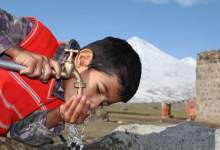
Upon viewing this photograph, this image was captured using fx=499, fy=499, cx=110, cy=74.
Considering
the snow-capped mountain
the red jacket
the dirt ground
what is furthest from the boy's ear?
the snow-capped mountain

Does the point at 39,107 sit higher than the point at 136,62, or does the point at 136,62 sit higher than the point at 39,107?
the point at 136,62

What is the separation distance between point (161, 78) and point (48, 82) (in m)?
124

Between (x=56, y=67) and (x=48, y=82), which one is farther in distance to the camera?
(x=48, y=82)

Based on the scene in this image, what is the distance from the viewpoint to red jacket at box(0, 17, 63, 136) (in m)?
3.04

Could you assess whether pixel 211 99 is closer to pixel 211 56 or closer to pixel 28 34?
pixel 211 56

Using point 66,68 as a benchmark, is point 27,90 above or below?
below

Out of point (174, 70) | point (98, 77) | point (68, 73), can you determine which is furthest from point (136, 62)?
point (174, 70)

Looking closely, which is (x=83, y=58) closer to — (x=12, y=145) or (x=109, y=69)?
(x=109, y=69)

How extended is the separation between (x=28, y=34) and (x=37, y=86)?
34cm

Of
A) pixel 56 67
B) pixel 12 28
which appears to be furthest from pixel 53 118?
pixel 56 67

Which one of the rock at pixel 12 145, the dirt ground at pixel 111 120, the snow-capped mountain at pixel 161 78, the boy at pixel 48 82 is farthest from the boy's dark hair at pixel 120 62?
the snow-capped mountain at pixel 161 78

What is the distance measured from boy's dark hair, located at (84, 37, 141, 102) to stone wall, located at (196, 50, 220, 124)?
14.8 m

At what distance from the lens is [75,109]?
259 cm

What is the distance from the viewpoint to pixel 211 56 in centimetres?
1856
